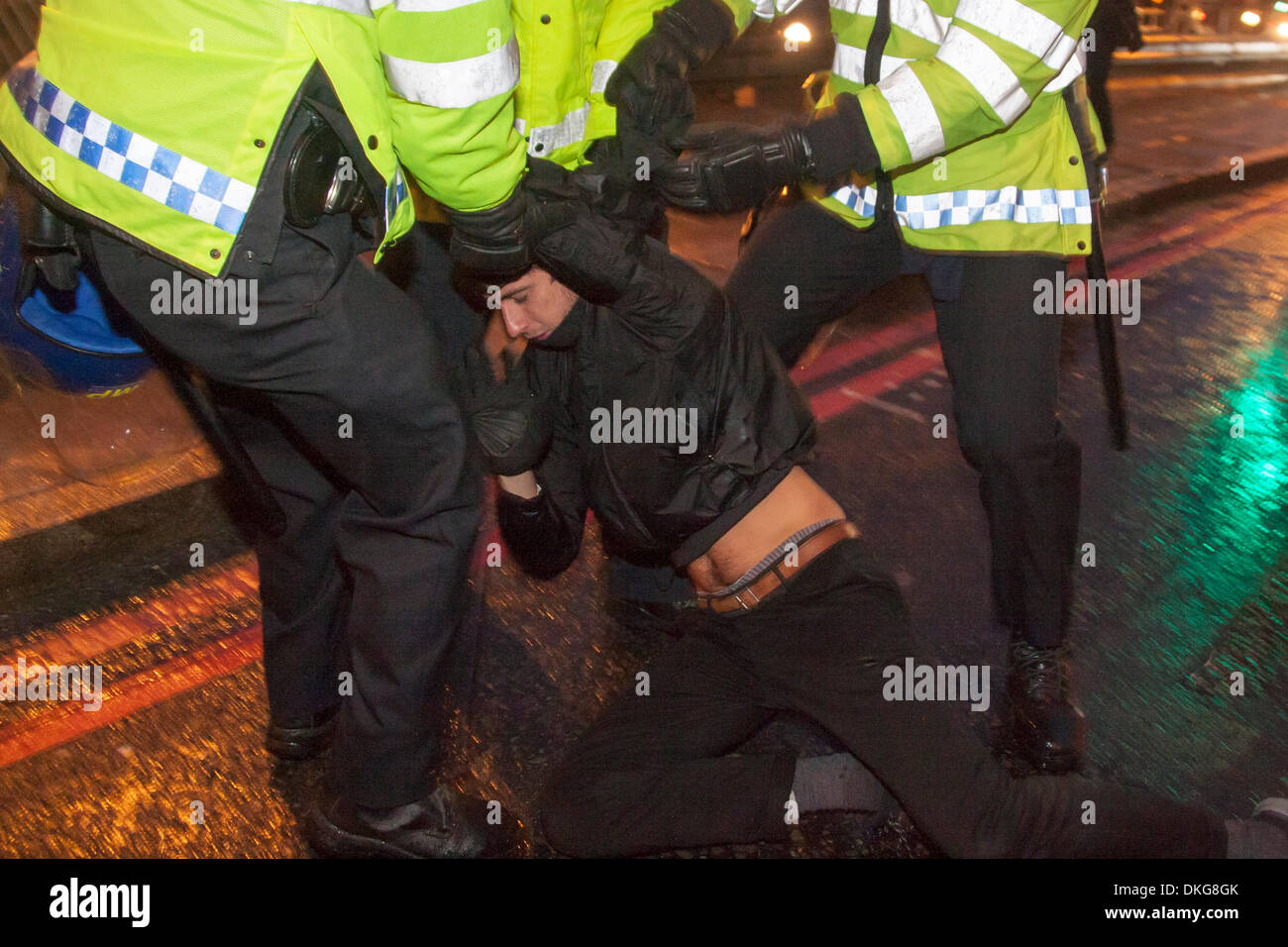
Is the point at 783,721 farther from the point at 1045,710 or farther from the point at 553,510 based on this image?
the point at 553,510

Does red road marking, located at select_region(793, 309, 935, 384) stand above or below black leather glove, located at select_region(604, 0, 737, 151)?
below

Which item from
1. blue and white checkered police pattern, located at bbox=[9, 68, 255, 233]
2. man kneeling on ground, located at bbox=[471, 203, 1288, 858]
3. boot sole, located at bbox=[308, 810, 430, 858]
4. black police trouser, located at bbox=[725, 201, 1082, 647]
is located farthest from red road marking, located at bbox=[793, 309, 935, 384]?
blue and white checkered police pattern, located at bbox=[9, 68, 255, 233]

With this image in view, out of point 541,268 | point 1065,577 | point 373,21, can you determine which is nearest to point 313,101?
point 373,21

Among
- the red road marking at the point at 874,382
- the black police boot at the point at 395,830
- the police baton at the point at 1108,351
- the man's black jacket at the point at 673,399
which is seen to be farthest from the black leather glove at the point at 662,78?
the red road marking at the point at 874,382

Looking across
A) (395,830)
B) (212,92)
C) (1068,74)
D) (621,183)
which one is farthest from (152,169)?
(1068,74)

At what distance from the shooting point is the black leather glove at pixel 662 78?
2.18 metres

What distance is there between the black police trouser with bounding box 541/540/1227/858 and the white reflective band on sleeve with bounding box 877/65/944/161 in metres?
0.81

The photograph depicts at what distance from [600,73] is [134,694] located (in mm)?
1792

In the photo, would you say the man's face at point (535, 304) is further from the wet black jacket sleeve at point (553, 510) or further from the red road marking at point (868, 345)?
the red road marking at point (868, 345)

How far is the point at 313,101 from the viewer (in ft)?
4.89

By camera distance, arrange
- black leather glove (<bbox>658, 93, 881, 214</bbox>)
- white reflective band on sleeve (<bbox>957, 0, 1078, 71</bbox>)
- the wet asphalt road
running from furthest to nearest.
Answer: the wet asphalt road < black leather glove (<bbox>658, 93, 881, 214</bbox>) < white reflective band on sleeve (<bbox>957, 0, 1078, 71</bbox>)

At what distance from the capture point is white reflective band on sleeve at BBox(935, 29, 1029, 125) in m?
2.00

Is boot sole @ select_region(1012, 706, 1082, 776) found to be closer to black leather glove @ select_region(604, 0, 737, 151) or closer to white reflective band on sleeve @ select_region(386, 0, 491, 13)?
Answer: black leather glove @ select_region(604, 0, 737, 151)

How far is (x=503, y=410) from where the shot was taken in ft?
7.07
